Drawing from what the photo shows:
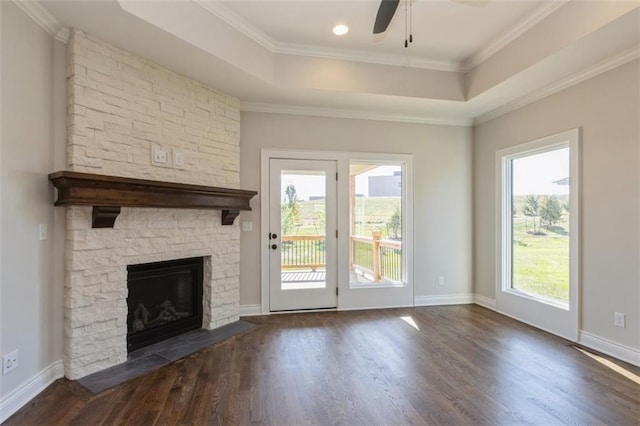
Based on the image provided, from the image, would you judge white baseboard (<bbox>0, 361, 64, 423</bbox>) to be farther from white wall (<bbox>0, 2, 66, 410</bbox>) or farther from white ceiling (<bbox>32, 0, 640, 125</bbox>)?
white ceiling (<bbox>32, 0, 640, 125</bbox>)

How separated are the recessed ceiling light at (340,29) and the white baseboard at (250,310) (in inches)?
128

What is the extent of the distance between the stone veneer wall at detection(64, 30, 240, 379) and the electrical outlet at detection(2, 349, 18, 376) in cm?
35

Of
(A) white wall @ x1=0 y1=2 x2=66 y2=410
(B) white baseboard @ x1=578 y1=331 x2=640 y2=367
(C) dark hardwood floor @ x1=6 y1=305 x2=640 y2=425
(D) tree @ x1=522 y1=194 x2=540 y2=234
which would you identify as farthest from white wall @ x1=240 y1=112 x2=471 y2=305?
(A) white wall @ x1=0 y1=2 x2=66 y2=410

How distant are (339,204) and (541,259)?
8.15 feet

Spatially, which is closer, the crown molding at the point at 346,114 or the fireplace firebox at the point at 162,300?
the fireplace firebox at the point at 162,300

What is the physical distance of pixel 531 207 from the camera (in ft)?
12.9

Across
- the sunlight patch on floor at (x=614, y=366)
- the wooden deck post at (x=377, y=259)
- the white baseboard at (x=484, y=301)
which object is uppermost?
the wooden deck post at (x=377, y=259)

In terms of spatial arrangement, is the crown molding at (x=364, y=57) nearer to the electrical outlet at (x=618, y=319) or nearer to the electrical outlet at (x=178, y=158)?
the electrical outlet at (x=178, y=158)

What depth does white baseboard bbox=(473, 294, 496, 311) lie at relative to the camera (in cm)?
442

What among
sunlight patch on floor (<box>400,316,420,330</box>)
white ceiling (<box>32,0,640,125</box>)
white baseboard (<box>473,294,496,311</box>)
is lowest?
sunlight patch on floor (<box>400,316,420,330</box>)

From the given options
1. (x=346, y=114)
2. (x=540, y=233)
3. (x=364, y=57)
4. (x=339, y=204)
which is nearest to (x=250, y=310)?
(x=339, y=204)

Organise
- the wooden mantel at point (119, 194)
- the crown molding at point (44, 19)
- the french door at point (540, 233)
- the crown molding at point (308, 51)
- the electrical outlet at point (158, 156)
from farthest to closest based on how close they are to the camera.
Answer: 1. the french door at point (540, 233)
2. the electrical outlet at point (158, 156)
3. the crown molding at point (308, 51)
4. the wooden mantel at point (119, 194)
5. the crown molding at point (44, 19)

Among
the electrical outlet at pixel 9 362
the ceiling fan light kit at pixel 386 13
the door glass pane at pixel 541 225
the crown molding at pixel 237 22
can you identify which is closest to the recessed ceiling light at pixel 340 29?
the ceiling fan light kit at pixel 386 13

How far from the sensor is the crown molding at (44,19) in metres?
2.18
